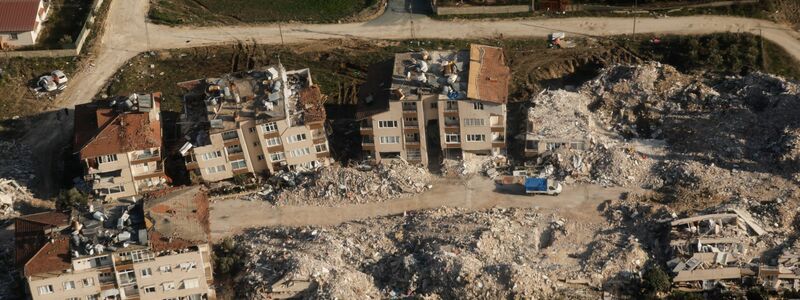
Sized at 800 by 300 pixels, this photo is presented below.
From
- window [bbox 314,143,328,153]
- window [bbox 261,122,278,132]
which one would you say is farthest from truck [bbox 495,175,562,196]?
window [bbox 261,122,278,132]

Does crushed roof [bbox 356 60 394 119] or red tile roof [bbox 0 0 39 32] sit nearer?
crushed roof [bbox 356 60 394 119]

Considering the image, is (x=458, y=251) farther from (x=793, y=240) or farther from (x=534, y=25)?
(x=534, y=25)

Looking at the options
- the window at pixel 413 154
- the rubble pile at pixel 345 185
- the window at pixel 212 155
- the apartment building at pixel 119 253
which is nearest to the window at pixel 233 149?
the window at pixel 212 155

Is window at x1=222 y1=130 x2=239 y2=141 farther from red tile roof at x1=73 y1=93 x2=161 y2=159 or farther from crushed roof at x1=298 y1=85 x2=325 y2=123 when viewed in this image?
crushed roof at x1=298 y1=85 x2=325 y2=123

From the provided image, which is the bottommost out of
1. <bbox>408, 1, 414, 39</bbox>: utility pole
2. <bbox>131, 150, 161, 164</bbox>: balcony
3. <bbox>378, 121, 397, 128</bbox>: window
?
<bbox>131, 150, 161, 164</bbox>: balcony

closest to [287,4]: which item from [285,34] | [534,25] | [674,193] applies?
[285,34]

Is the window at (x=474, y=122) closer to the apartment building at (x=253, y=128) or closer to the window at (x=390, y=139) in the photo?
the window at (x=390, y=139)

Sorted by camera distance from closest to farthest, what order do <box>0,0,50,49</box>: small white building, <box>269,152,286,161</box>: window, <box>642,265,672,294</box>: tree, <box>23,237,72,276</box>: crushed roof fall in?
<box>23,237,72,276</box>: crushed roof → <box>642,265,672,294</box>: tree → <box>269,152,286,161</box>: window → <box>0,0,50,49</box>: small white building
